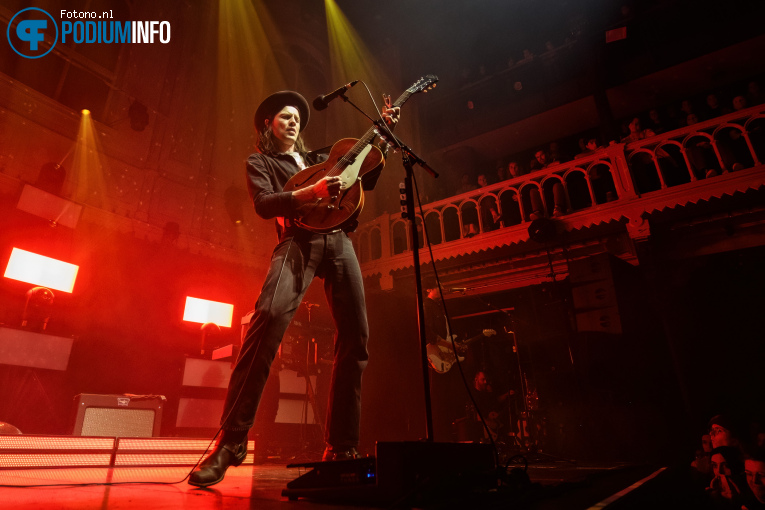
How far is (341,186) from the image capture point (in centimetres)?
202

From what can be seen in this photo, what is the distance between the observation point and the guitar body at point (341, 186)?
6.79ft

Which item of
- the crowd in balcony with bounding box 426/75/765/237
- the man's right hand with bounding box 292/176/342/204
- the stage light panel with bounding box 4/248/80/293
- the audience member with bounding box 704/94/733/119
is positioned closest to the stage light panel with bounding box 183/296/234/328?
the stage light panel with bounding box 4/248/80/293

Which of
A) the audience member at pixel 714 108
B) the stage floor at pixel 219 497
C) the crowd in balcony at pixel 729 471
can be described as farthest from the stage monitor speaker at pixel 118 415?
the audience member at pixel 714 108

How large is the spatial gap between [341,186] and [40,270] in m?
6.21

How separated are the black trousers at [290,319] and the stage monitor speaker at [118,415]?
4.61 m

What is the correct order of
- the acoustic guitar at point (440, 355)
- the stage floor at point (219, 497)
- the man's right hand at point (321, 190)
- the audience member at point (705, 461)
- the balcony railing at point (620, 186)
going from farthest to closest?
1. the acoustic guitar at point (440, 355)
2. the balcony railing at point (620, 186)
3. the audience member at point (705, 461)
4. the man's right hand at point (321, 190)
5. the stage floor at point (219, 497)

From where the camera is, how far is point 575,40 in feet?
33.3

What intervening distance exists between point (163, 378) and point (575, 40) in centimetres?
1158

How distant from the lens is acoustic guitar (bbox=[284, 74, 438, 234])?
2068mm

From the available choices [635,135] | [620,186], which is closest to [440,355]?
[620,186]

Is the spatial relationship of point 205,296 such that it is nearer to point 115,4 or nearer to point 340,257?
point 115,4

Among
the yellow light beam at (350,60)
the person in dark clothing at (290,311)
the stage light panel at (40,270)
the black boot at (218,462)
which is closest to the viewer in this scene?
the black boot at (218,462)

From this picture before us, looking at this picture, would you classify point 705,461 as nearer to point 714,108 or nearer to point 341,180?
point 341,180

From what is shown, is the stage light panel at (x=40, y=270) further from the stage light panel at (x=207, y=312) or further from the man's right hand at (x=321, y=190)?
the man's right hand at (x=321, y=190)
